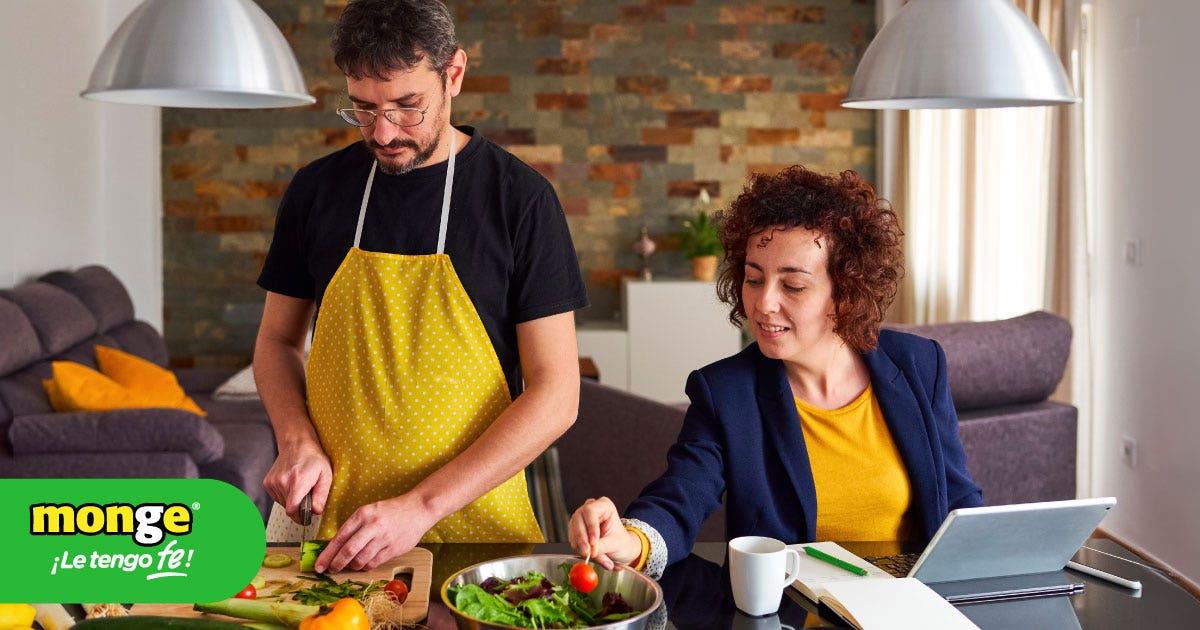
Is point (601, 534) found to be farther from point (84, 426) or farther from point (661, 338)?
point (661, 338)

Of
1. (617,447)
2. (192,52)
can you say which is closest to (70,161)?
(617,447)

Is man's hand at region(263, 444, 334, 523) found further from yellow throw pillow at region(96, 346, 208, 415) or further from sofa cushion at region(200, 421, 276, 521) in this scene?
yellow throw pillow at region(96, 346, 208, 415)

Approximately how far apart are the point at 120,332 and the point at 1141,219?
4.37m

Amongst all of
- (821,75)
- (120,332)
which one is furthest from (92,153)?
(821,75)

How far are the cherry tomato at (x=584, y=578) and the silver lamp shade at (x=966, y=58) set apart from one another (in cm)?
97

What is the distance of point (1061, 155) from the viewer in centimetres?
489

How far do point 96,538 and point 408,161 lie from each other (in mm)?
883

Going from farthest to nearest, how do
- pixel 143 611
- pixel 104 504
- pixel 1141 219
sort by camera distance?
pixel 1141 219 < pixel 143 611 < pixel 104 504

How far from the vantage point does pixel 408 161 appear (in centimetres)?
172

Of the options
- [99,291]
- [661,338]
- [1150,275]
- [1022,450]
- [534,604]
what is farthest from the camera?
[661,338]

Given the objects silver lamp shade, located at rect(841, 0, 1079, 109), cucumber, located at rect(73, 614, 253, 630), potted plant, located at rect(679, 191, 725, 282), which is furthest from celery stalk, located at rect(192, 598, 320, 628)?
potted plant, located at rect(679, 191, 725, 282)

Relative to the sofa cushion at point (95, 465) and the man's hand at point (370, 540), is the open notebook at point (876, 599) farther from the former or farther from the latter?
the sofa cushion at point (95, 465)

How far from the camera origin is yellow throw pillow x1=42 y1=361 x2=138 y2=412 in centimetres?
396

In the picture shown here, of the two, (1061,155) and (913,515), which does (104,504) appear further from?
(1061,155)
